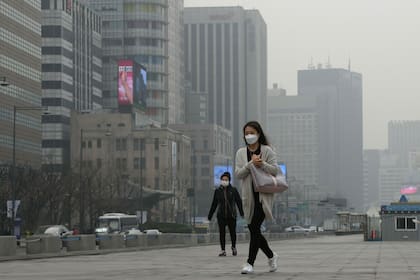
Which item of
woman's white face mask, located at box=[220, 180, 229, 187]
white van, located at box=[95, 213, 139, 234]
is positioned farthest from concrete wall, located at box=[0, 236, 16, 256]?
white van, located at box=[95, 213, 139, 234]

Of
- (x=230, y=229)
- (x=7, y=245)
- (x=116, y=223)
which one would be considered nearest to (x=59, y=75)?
(x=116, y=223)

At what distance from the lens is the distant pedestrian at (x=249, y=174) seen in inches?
558

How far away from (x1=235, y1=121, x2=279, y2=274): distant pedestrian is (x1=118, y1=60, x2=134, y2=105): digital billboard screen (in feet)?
480

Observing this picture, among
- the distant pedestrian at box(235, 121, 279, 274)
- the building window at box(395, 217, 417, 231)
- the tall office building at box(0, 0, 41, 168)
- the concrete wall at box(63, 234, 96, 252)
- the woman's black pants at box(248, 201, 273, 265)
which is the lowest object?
the building window at box(395, 217, 417, 231)

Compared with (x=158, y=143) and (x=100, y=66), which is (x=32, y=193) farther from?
(x=100, y=66)

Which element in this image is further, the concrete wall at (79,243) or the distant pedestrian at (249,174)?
the concrete wall at (79,243)

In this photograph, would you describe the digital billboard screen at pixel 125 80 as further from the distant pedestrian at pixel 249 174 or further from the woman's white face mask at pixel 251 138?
the woman's white face mask at pixel 251 138

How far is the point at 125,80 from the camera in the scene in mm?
163000

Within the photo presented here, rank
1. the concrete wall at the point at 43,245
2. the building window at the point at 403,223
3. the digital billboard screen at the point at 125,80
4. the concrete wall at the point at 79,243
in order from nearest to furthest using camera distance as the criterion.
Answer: the concrete wall at the point at 43,245, the concrete wall at the point at 79,243, the building window at the point at 403,223, the digital billboard screen at the point at 125,80

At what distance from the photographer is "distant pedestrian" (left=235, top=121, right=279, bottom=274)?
46.5 feet

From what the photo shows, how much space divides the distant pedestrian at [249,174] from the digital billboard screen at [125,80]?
146350 mm

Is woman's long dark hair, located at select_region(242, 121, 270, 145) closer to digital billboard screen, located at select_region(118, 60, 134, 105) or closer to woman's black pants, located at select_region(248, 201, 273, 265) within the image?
woman's black pants, located at select_region(248, 201, 273, 265)

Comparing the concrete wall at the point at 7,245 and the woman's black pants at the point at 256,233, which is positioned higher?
the woman's black pants at the point at 256,233

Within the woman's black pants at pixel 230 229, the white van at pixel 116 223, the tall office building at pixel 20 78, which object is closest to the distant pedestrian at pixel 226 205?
the woman's black pants at pixel 230 229
